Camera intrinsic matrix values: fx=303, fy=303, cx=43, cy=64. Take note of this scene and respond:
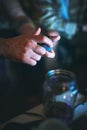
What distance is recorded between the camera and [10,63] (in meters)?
1.55

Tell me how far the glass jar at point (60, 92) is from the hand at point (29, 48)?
0.08 metres

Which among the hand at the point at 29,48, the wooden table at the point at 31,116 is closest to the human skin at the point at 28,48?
the hand at the point at 29,48

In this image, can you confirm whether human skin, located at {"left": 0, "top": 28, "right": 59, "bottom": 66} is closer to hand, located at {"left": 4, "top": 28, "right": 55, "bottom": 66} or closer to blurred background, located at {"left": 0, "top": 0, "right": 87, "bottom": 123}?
hand, located at {"left": 4, "top": 28, "right": 55, "bottom": 66}

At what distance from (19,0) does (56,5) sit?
24cm

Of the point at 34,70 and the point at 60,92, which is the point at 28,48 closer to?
the point at 60,92

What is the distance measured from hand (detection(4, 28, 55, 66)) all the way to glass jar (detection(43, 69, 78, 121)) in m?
0.08

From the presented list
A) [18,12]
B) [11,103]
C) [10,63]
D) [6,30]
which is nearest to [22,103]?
[11,103]

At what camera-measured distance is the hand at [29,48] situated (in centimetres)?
104

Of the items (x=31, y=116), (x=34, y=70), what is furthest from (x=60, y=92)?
(x=34, y=70)

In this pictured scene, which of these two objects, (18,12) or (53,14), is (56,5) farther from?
(18,12)

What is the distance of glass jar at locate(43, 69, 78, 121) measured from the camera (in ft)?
3.25

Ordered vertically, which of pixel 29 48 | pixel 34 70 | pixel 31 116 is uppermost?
pixel 34 70

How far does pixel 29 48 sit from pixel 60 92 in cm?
19

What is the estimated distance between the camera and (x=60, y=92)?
103 cm
